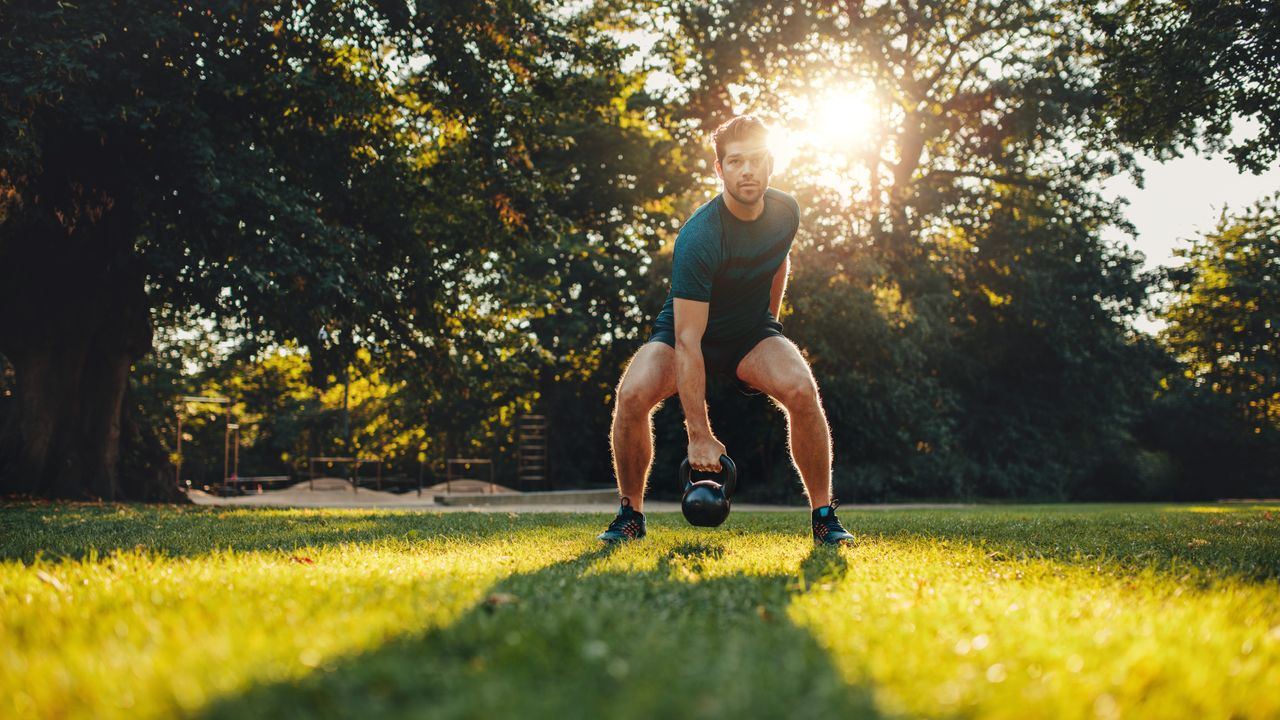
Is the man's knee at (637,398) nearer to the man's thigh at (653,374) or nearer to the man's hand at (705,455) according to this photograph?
the man's thigh at (653,374)

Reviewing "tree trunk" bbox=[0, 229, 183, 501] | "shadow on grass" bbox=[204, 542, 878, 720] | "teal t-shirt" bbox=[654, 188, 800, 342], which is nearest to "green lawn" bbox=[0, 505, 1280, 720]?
"shadow on grass" bbox=[204, 542, 878, 720]

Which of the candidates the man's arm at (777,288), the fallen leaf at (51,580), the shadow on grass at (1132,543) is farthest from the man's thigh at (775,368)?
the fallen leaf at (51,580)

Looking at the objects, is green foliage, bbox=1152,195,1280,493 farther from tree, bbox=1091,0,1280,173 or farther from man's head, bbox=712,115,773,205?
man's head, bbox=712,115,773,205

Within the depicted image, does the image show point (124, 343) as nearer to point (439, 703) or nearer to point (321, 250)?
point (321, 250)

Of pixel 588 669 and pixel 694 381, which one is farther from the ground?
pixel 694 381

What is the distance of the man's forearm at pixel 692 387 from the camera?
16.1 ft

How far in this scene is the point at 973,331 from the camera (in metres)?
29.7

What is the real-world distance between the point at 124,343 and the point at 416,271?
4.47m

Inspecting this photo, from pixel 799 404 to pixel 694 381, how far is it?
2.33 feet

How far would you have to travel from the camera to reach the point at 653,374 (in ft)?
18.5

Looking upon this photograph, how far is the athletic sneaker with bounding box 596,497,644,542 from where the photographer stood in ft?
18.4

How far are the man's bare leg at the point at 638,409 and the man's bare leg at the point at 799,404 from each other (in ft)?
1.64

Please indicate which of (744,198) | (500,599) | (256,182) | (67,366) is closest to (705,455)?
(744,198)

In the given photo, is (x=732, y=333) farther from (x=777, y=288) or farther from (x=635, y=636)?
(x=635, y=636)
